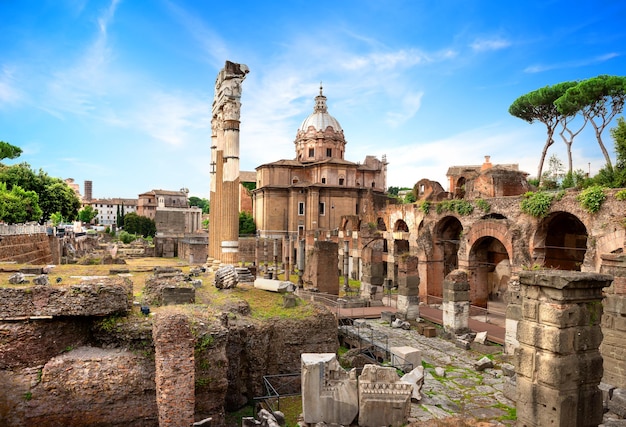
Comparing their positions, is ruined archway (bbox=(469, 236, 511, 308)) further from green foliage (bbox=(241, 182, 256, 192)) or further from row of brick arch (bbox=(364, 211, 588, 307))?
green foliage (bbox=(241, 182, 256, 192))

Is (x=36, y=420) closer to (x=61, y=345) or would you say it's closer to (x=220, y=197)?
(x=61, y=345)

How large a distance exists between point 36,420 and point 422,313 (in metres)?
13.5

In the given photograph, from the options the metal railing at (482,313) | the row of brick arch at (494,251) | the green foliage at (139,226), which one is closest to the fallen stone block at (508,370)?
the row of brick arch at (494,251)

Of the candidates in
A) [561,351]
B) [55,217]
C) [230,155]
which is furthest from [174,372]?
[55,217]

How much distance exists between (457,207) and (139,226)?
54900 mm

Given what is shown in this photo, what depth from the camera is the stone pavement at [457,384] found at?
318 inches

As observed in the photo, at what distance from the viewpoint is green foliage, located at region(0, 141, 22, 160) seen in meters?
30.2

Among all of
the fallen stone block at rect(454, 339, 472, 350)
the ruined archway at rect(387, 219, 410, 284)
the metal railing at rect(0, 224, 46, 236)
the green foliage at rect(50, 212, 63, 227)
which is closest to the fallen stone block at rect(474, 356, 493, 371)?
the fallen stone block at rect(454, 339, 472, 350)

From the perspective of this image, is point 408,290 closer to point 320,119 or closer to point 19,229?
point 19,229

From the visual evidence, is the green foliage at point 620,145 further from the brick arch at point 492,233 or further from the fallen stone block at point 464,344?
the fallen stone block at point 464,344

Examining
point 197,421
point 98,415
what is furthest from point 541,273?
point 98,415

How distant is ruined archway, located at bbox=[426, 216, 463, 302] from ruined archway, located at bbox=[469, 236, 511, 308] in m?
1.40

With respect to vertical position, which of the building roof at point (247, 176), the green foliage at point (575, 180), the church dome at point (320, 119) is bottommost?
the green foliage at point (575, 180)

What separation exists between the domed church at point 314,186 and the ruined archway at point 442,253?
17.6 meters
